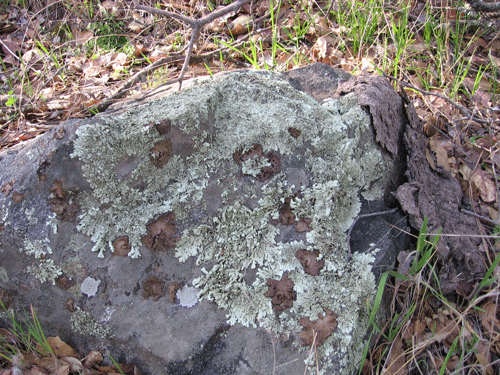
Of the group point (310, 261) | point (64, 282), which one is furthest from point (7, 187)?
point (310, 261)

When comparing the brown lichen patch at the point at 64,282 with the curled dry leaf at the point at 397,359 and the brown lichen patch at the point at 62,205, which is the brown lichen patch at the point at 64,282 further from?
the curled dry leaf at the point at 397,359

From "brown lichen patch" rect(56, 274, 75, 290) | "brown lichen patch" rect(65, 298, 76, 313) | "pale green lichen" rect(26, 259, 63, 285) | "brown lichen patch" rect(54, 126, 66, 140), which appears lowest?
"brown lichen patch" rect(65, 298, 76, 313)

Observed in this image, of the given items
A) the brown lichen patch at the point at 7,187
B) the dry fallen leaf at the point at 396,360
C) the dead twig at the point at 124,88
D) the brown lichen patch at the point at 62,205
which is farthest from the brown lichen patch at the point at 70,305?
the dead twig at the point at 124,88

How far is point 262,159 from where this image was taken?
76.8 inches

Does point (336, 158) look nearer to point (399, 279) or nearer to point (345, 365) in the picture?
point (399, 279)

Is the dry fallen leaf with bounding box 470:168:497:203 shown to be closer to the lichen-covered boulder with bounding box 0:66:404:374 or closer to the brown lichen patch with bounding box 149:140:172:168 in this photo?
the lichen-covered boulder with bounding box 0:66:404:374

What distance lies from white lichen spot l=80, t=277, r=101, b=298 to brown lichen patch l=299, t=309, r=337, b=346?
976 millimetres

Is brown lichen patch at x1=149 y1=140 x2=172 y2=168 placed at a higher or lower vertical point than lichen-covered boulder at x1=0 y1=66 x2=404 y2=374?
higher

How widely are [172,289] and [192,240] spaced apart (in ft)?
0.81

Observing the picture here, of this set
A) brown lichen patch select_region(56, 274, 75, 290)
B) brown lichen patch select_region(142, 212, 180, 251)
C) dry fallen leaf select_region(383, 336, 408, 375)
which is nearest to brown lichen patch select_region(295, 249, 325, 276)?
dry fallen leaf select_region(383, 336, 408, 375)

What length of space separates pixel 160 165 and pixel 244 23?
2647 mm

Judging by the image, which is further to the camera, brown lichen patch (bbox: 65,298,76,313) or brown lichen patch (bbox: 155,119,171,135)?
brown lichen patch (bbox: 155,119,171,135)

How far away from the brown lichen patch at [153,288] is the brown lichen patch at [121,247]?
0.57ft

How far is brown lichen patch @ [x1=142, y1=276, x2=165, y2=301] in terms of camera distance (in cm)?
178
